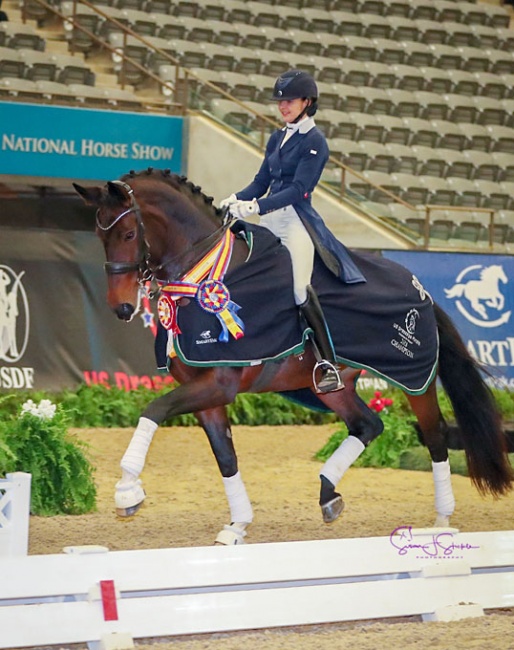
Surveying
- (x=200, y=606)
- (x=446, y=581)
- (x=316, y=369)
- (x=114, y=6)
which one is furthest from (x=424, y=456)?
(x=114, y=6)

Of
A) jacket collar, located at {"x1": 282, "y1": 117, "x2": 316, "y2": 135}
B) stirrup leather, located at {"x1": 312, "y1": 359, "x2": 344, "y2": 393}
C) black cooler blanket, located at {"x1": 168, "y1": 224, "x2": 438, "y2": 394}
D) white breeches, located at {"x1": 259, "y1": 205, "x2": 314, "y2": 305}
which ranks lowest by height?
stirrup leather, located at {"x1": 312, "y1": 359, "x2": 344, "y2": 393}

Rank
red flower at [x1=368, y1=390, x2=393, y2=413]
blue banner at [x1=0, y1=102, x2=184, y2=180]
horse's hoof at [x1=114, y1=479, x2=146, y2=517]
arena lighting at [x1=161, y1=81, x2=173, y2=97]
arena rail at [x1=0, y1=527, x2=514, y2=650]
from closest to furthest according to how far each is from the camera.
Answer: arena rail at [x1=0, y1=527, x2=514, y2=650] → horse's hoof at [x1=114, y1=479, x2=146, y2=517] → red flower at [x1=368, y1=390, x2=393, y2=413] → blue banner at [x1=0, y1=102, x2=184, y2=180] → arena lighting at [x1=161, y1=81, x2=173, y2=97]

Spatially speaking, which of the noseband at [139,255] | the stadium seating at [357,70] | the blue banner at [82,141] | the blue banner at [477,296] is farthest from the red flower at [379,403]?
the blue banner at [82,141]

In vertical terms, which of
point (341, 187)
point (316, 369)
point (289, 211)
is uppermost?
point (289, 211)

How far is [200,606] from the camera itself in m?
4.04

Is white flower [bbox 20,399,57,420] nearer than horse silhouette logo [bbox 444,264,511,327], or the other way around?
white flower [bbox 20,399,57,420]

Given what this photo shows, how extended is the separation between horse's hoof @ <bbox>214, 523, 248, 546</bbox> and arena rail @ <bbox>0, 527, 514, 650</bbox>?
788mm

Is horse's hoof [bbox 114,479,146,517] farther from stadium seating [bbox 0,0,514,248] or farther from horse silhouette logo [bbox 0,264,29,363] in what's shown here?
stadium seating [bbox 0,0,514,248]

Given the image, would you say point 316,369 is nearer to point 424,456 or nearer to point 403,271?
point 403,271

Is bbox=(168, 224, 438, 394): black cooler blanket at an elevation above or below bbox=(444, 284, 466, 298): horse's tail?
above

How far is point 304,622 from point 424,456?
457cm

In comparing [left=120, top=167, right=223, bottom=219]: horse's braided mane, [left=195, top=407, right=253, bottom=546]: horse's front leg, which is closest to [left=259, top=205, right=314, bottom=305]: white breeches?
[left=120, top=167, right=223, bottom=219]: horse's braided mane

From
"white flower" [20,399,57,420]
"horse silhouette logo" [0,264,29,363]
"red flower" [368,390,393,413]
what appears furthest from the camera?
"horse silhouette logo" [0,264,29,363]

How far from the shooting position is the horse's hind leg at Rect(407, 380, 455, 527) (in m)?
5.96
